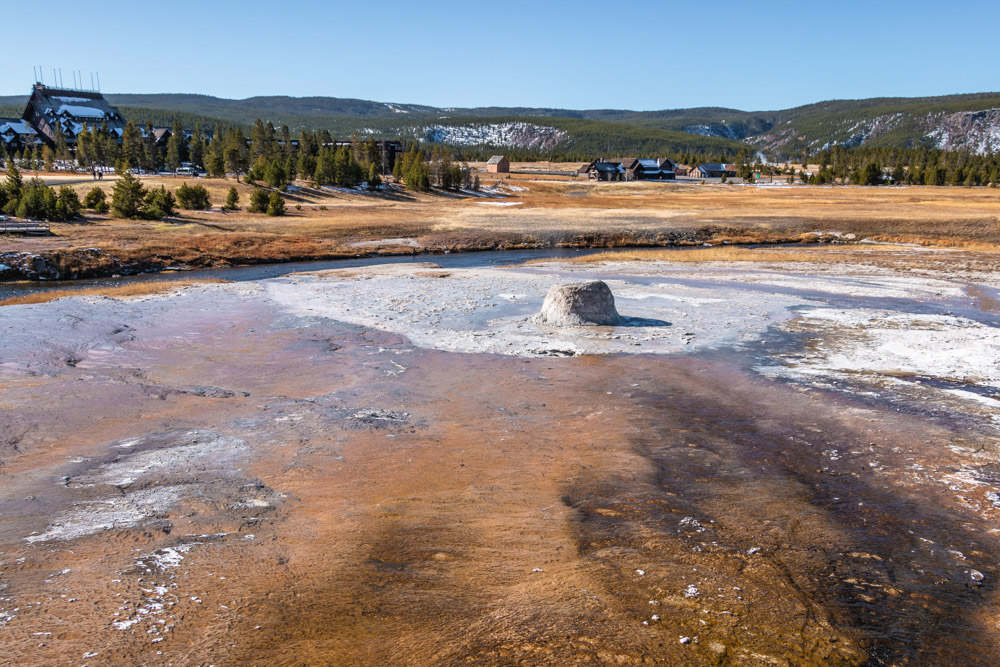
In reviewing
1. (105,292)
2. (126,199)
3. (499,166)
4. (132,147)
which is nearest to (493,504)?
(105,292)

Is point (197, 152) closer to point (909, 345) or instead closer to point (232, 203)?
point (232, 203)

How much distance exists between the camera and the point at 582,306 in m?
20.7

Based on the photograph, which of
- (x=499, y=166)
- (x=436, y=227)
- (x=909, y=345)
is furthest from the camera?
(x=499, y=166)

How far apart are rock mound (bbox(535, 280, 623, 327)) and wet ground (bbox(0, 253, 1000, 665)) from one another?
8.63ft

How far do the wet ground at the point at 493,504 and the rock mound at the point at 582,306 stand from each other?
263 cm

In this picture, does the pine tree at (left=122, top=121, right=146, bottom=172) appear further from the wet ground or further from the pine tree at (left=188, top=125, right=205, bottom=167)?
the wet ground

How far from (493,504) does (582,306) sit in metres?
12.2

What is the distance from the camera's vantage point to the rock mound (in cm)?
2059

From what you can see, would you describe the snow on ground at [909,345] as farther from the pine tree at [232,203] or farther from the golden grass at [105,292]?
the pine tree at [232,203]

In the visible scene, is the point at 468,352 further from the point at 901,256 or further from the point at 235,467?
the point at 901,256

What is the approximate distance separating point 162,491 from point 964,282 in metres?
33.8

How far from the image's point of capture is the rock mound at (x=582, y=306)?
67.6 ft

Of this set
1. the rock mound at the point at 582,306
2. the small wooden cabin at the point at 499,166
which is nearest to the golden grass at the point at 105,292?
the rock mound at the point at 582,306

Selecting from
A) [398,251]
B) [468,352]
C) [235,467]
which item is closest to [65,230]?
[398,251]
